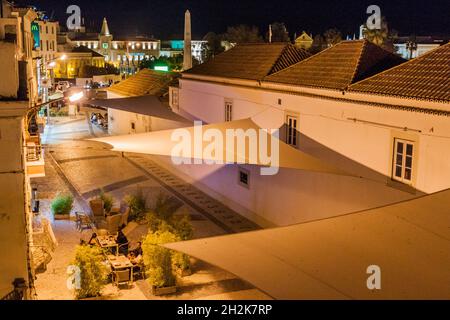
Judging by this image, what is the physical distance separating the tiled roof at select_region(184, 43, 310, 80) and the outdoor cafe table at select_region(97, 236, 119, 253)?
23.7 ft

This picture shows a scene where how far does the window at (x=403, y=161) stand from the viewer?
1110 centimetres

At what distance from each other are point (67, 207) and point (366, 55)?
383 inches

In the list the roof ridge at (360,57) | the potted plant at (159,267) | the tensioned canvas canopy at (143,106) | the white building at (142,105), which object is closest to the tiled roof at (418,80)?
the roof ridge at (360,57)

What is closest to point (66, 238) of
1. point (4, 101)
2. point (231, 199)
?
point (231, 199)

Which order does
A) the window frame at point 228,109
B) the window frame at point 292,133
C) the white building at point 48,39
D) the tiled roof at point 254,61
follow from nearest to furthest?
the window frame at point 292,133, the tiled roof at point 254,61, the window frame at point 228,109, the white building at point 48,39

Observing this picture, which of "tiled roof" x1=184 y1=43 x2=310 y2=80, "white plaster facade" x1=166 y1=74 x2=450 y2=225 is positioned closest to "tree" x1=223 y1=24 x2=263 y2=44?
"tiled roof" x1=184 y1=43 x2=310 y2=80

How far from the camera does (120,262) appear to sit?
11.5 metres

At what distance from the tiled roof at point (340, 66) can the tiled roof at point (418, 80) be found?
878 mm

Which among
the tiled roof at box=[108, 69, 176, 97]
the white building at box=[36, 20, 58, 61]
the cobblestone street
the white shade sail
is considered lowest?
the cobblestone street

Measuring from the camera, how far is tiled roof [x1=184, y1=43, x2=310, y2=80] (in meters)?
Answer: 18.0

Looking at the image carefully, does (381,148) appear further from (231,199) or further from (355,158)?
(231,199)

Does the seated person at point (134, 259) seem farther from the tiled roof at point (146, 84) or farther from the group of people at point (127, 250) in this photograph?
the tiled roof at point (146, 84)

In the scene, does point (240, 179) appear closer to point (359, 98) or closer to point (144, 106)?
point (359, 98)

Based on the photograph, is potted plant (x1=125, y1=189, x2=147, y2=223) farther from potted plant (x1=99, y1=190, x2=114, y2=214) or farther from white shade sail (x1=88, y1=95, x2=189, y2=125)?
white shade sail (x1=88, y1=95, x2=189, y2=125)
